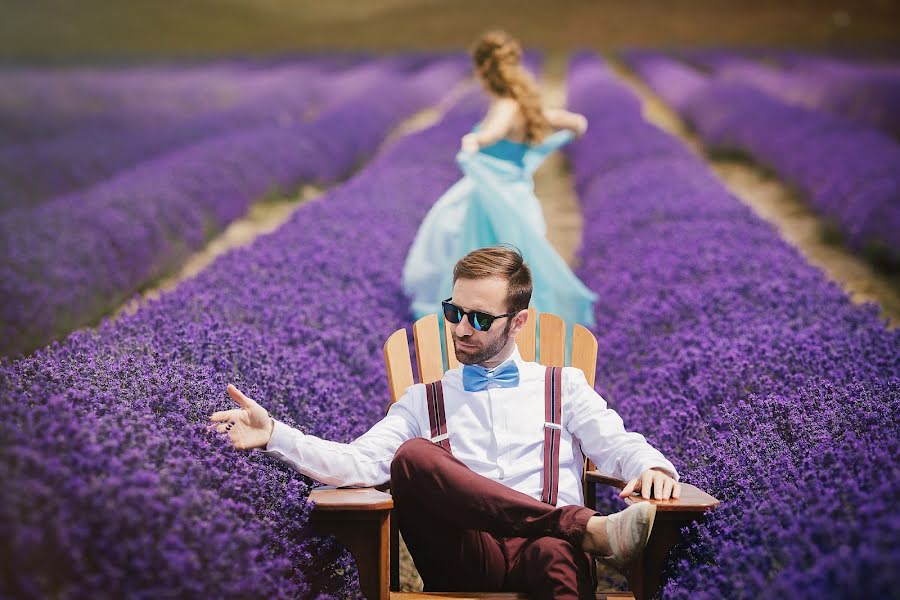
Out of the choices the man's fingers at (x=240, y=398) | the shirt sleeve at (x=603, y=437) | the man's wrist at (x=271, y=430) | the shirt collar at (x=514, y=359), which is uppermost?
the man's fingers at (x=240, y=398)

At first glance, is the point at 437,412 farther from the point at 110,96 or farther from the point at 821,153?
the point at 110,96

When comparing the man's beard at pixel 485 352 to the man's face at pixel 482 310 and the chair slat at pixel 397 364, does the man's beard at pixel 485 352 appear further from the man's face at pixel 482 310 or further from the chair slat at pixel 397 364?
the chair slat at pixel 397 364

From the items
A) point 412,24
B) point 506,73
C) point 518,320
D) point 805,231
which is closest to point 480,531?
point 518,320

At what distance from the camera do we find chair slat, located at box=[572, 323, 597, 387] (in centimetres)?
233

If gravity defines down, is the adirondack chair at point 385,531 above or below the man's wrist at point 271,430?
below

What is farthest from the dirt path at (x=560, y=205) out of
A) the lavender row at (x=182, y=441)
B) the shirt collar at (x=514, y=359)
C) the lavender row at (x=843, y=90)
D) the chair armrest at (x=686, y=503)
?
the chair armrest at (x=686, y=503)

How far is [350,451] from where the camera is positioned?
6.37 feet

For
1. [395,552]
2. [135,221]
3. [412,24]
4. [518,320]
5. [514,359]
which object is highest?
[412,24]

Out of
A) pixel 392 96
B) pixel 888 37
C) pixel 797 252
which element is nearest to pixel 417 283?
pixel 797 252

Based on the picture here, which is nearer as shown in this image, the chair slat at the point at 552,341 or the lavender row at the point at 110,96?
the chair slat at the point at 552,341

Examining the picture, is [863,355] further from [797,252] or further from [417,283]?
[417,283]

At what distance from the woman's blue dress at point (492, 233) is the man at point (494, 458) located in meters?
1.98

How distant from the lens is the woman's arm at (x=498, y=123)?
3916 mm

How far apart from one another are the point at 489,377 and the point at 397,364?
1.26 feet
